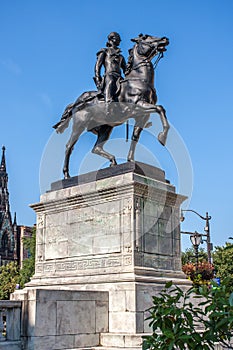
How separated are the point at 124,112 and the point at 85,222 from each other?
330 centimetres

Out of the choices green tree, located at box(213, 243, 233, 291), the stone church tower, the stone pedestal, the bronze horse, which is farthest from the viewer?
the stone church tower

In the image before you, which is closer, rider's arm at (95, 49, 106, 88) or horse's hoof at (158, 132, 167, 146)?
horse's hoof at (158, 132, 167, 146)

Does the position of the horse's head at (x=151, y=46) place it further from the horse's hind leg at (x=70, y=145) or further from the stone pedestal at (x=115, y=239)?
the stone pedestal at (x=115, y=239)

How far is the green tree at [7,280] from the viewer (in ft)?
213

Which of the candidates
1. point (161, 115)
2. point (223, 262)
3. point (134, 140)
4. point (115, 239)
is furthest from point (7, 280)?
point (161, 115)

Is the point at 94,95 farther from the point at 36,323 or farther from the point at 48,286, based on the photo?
the point at 36,323

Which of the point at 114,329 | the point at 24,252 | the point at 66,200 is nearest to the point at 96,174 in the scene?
the point at 66,200

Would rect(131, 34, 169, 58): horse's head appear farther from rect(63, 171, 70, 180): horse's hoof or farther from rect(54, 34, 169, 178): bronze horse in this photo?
rect(63, 171, 70, 180): horse's hoof

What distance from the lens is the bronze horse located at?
1391 centimetres

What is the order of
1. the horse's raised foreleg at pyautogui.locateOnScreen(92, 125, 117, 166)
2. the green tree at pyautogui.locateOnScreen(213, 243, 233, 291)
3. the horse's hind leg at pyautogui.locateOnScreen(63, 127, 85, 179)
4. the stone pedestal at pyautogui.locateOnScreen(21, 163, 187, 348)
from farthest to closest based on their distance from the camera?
the green tree at pyautogui.locateOnScreen(213, 243, 233, 291), the horse's hind leg at pyautogui.locateOnScreen(63, 127, 85, 179), the horse's raised foreleg at pyautogui.locateOnScreen(92, 125, 117, 166), the stone pedestal at pyautogui.locateOnScreen(21, 163, 187, 348)

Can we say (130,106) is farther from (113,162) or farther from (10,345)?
(10,345)

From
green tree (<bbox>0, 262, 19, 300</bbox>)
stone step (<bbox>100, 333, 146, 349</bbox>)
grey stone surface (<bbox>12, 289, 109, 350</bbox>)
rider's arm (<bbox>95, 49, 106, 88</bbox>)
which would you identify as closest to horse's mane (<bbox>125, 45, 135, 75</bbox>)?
rider's arm (<bbox>95, 49, 106, 88</bbox>)

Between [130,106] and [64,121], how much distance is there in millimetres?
2496

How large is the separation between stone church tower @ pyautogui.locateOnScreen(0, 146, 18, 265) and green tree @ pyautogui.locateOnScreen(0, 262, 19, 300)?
70.4 feet
